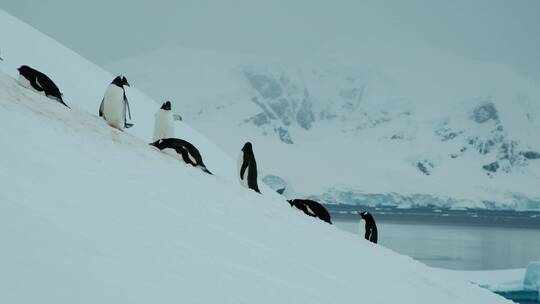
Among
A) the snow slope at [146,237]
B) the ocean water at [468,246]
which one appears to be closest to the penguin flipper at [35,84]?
the snow slope at [146,237]

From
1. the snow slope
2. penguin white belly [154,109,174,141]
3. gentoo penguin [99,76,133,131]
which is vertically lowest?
the snow slope

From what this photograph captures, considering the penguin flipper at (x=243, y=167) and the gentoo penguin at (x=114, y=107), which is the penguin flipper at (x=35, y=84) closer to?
the gentoo penguin at (x=114, y=107)

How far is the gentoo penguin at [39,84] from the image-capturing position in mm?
8703

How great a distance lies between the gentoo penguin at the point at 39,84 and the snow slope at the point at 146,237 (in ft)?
5.26

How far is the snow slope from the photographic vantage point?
338 centimetres

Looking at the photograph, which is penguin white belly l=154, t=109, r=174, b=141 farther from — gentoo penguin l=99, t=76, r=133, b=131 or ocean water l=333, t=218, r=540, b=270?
ocean water l=333, t=218, r=540, b=270

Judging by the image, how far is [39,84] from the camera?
8.85 metres

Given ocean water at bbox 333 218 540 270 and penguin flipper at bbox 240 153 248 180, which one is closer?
penguin flipper at bbox 240 153 248 180

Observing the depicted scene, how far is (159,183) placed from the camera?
5805mm

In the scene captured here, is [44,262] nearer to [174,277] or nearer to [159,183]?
[174,277]

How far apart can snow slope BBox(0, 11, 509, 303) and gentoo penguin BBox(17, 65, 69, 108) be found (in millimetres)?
1603

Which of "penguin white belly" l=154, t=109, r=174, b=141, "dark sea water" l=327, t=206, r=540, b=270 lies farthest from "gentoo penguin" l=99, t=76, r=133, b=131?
"dark sea water" l=327, t=206, r=540, b=270

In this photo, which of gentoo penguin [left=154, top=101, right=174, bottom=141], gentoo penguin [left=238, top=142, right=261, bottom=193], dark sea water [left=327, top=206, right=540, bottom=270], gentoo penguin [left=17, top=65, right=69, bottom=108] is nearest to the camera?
gentoo penguin [left=17, top=65, right=69, bottom=108]

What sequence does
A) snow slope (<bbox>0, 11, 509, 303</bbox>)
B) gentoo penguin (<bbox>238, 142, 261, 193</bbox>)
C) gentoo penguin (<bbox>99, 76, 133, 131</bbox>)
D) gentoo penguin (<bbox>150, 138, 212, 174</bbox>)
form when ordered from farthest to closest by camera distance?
gentoo penguin (<bbox>238, 142, 261, 193</bbox>), gentoo penguin (<bbox>99, 76, 133, 131</bbox>), gentoo penguin (<bbox>150, 138, 212, 174</bbox>), snow slope (<bbox>0, 11, 509, 303</bbox>)
